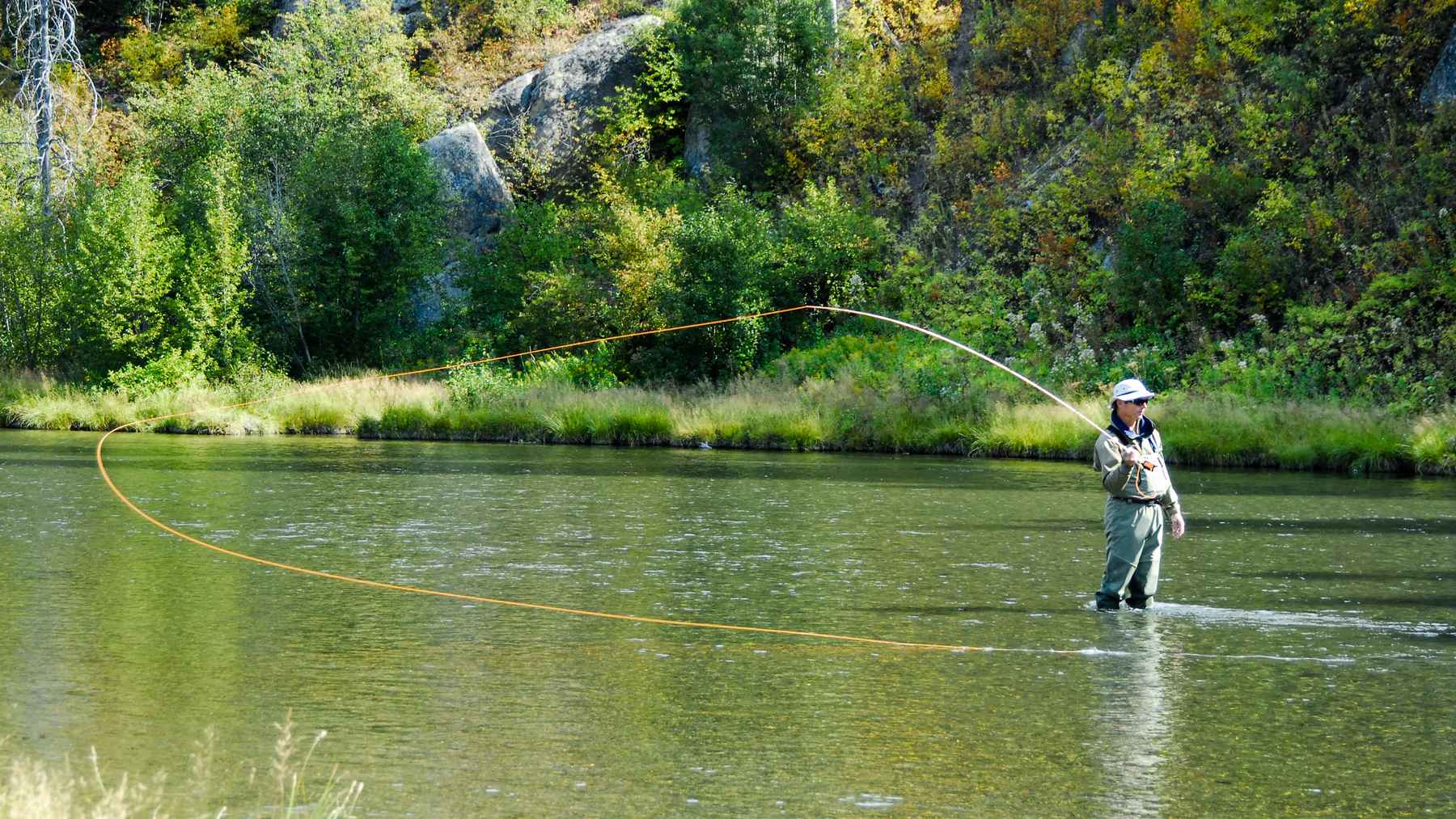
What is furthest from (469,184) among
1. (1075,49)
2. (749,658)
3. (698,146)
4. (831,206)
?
(749,658)

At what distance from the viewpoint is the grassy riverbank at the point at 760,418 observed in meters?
23.1

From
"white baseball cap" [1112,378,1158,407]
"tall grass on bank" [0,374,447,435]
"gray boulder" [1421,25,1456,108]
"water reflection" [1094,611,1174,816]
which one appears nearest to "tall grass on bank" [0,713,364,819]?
"water reflection" [1094,611,1174,816]

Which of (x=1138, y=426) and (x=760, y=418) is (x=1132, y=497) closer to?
(x=1138, y=426)

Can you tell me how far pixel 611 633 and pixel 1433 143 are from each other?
24588 mm

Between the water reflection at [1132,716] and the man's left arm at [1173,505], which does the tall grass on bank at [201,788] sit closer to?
A: the water reflection at [1132,716]

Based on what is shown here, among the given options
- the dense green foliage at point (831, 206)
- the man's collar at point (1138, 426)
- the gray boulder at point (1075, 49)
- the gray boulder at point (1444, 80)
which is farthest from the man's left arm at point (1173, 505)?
the gray boulder at point (1075, 49)

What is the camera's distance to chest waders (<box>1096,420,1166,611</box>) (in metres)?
10.3

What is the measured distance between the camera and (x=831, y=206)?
36750 millimetres

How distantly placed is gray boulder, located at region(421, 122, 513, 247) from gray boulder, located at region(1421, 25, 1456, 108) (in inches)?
930

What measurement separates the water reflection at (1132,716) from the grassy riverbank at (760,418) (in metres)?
14.0

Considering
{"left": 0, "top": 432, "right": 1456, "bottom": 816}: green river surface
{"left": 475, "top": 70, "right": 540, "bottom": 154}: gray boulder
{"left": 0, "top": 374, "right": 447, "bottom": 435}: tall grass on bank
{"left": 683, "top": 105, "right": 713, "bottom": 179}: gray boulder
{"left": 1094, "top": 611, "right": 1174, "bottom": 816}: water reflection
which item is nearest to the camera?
{"left": 1094, "top": 611, "right": 1174, "bottom": 816}: water reflection

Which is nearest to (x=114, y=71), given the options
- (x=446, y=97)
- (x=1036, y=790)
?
(x=446, y=97)

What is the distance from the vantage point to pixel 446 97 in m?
46.9

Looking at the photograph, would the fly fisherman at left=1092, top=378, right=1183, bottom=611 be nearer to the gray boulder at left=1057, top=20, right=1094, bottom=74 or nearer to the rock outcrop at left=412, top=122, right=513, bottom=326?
the gray boulder at left=1057, top=20, right=1094, bottom=74
